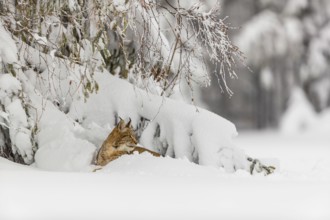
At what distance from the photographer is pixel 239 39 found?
2112 centimetres

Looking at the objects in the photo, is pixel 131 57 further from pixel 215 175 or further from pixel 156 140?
pixel 215 175

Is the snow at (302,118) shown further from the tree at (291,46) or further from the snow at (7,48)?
the snow at (7,48)

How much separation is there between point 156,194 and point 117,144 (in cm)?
153

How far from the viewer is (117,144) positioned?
6.16 metres

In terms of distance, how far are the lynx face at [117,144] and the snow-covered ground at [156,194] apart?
0.29 metres

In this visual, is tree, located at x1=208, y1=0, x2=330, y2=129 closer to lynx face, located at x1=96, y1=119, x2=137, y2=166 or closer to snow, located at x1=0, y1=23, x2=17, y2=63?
lynx face, located at x1=96, y1=119, x2=137, y2=166


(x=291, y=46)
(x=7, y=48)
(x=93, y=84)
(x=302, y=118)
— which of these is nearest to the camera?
(x=7, y=48)

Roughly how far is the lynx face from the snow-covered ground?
291 mm

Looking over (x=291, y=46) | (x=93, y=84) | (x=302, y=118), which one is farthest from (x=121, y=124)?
(x=291, y=46)

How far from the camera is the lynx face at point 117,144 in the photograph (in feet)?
20.0

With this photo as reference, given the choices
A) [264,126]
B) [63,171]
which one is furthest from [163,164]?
[264,126]

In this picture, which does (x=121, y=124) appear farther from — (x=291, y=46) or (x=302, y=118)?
(x=291, y=46)

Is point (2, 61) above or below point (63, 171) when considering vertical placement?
above

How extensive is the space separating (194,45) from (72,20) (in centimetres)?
116
